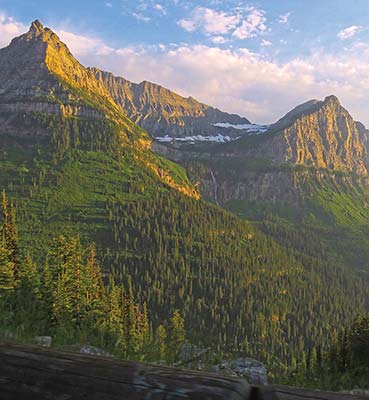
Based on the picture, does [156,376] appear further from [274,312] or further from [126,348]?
[274,312]

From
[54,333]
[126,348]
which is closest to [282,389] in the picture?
[126,348]

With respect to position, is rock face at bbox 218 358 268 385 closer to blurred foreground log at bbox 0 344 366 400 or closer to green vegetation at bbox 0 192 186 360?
green vegetation at bbox 0 192 186 360

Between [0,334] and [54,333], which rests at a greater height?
[0,334]

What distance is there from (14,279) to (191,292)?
18066cm

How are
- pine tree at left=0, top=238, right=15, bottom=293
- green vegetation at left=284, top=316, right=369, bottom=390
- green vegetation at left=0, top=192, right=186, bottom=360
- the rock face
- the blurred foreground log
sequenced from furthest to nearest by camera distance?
pine tree at left=0, top=238, right=15, bottom=293
green vegetation at left=0, top=192, right=186, bottom=360
green vegetation at left=284, top=316, right=369, bottom=390
the rock face
the blurred foreground log

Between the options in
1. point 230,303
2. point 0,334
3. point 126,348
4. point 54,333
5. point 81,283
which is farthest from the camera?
point 230,303

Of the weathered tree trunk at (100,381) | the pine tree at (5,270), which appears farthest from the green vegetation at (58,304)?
the weathered tree trunk at (100,381)

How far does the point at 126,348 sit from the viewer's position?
13531 mm

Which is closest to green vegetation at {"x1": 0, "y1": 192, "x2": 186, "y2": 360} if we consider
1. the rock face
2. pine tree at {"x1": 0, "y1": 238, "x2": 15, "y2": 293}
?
pine tree at {"x1": 0, "y1": 238, "x2": 15, "y2": 293}

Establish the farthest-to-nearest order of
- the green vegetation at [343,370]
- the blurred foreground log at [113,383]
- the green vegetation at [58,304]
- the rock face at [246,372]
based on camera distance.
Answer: the green vegetation at [58,304]
the green vegetation at [343,370]
the rock face at [246,372]
the blurred foreground log at [113,383]

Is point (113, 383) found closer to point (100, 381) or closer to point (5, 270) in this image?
point (100, 381)

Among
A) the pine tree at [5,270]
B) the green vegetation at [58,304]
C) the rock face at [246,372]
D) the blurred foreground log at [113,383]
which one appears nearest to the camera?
the blurred foreground log at [113,383]

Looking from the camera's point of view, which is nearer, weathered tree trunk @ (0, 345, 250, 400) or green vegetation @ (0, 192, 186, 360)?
weathered tree trunk @ (0, 345, 250, 400)

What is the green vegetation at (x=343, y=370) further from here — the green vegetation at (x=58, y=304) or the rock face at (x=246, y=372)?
the green vegetation at (x=58, y=304)
